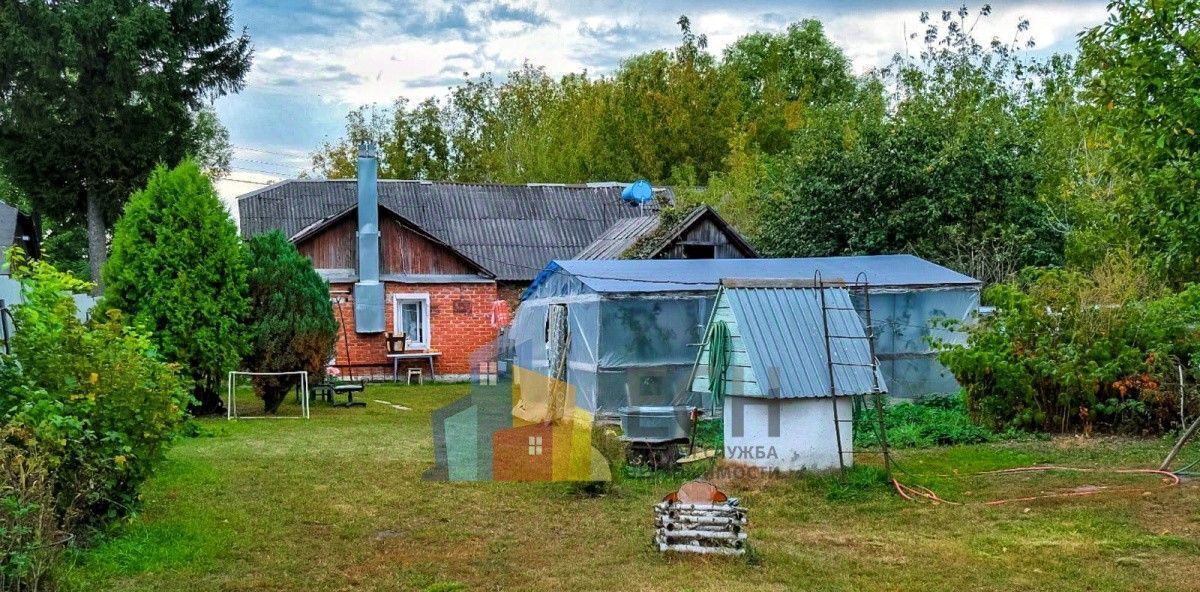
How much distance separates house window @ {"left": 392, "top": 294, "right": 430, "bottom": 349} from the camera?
78.2 ft

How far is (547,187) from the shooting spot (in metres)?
28.9

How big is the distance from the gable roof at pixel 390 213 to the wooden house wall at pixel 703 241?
Answer: 5538 millimetres

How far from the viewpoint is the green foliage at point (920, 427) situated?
12594mm

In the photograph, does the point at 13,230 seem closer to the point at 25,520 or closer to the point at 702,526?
the point at 25,520

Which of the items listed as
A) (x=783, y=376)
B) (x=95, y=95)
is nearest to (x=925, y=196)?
(x=783, y=376)

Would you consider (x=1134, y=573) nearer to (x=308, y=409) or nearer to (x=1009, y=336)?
(x=1009, y=336)

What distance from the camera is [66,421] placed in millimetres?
6914

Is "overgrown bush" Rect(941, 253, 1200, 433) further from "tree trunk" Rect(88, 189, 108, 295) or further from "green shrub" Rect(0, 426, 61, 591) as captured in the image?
"tree trunk" Rect(88, 189, 108, 295)

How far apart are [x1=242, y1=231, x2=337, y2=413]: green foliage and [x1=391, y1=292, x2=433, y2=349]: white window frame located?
6890mm

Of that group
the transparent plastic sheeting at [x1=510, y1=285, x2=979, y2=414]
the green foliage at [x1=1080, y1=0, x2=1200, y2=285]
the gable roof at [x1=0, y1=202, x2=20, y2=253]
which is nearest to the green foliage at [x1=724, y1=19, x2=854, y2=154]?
the transparent plastic sheeting at [x1=510, y1=285, x2=979, y2=414]

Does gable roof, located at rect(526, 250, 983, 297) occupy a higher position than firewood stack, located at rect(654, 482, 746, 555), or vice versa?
gable roof, located at rect(526, 250, 983, 297)

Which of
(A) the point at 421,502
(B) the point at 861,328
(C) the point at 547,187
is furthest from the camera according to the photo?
(C) the point at 547,187

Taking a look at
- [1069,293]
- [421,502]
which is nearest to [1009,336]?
[1069,293]

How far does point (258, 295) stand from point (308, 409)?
73.2 inches
